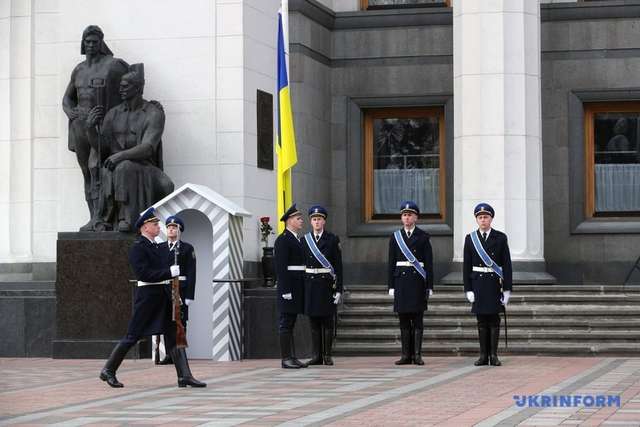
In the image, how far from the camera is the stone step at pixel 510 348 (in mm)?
19766

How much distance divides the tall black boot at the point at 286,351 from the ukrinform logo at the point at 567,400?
4.68 metres

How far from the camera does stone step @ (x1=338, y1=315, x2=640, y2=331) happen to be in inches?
800

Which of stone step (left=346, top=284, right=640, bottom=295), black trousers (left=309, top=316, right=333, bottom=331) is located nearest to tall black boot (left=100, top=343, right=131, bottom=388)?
black trousers (left=309, top=316, right=333, bottom=331)

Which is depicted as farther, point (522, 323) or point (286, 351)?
point (522, 323)

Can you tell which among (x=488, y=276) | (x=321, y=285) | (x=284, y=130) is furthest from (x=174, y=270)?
(x=284, y=130)

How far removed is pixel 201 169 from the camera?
21.6 m

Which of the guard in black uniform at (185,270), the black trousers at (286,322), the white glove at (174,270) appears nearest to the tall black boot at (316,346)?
the black trousers at (286,322)

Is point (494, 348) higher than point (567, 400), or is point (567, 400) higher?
point (494, 348)

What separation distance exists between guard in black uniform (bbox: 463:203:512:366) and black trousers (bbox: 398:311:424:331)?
702mm

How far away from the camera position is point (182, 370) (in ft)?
50.3

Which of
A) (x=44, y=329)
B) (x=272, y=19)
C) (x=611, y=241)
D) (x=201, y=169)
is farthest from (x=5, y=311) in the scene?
(x=611, y=241)

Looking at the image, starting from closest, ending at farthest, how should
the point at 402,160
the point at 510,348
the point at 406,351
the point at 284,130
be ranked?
the point at 406,351
the point at 510,348
the point at 284,130
the point at 402,160

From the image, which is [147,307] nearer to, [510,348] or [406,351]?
[406,351]

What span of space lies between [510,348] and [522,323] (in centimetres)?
68
